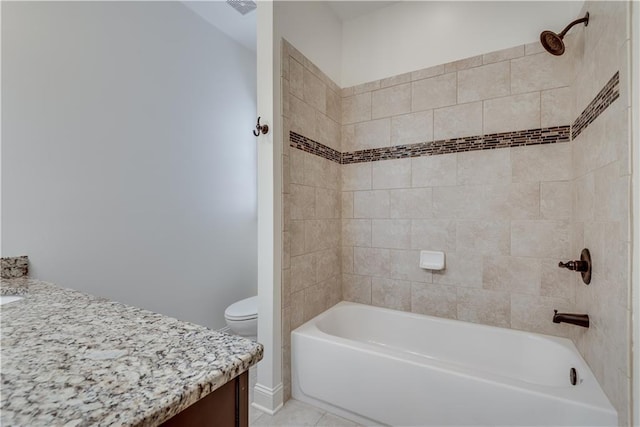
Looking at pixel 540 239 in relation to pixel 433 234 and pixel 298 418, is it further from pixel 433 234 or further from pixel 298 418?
pixel 298 418

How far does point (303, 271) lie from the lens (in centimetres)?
197

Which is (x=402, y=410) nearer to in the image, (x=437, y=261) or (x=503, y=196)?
(x=437, y=261)

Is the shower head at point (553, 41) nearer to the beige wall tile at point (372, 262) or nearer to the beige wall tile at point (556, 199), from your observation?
the beige wall tile at point (556, 199)

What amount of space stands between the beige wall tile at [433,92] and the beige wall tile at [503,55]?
21cm

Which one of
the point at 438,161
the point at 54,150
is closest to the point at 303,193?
the point at 438,161

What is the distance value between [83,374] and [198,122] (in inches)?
91.9

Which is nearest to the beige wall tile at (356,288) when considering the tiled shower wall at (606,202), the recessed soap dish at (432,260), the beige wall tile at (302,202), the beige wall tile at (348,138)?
the recessed soap dish at (432,260)

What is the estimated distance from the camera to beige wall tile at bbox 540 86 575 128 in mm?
1721

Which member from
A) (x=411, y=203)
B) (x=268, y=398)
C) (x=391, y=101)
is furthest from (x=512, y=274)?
(x=268, y=398)

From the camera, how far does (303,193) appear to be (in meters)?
1.96

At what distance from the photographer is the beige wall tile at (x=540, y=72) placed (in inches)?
67.8

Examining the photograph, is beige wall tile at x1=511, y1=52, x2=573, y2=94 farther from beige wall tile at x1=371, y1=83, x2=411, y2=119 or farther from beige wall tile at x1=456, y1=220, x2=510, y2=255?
beige wall tile at x1=456, y1=220, x2=510, y2=255

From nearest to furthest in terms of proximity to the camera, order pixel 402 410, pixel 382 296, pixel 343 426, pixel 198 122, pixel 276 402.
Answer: pixel 402 410 → pixel 343 426 → pixel 276 402 → pixel 382 296 → pixel 198 122

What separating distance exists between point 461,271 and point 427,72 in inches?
57.5
